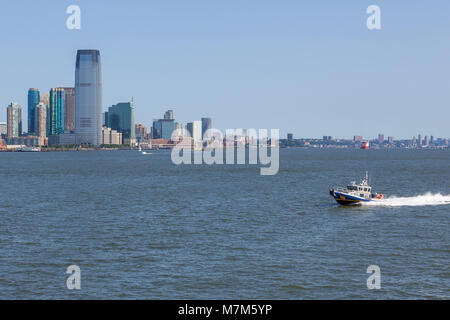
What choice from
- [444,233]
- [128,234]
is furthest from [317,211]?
[128,234]

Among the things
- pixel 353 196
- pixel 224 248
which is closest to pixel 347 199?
pixel 353 196

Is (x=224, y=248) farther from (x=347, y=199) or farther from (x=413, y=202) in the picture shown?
(x=413, y=202)

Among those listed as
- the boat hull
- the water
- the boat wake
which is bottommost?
the water

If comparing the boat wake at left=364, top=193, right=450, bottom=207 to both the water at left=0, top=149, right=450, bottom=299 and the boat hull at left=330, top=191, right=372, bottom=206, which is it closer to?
the water at left=0, top=149, right=450, bottom=299

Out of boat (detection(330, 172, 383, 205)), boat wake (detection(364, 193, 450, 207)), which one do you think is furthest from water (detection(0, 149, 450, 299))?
boat (detection(330, 172, 383, 205))

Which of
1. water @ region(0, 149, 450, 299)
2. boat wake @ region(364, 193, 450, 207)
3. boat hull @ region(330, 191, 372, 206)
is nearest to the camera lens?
water @ region(0, 149, 450, 299)

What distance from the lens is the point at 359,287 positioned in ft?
118

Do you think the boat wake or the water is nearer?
the water

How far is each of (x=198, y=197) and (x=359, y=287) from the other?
60.5 metres

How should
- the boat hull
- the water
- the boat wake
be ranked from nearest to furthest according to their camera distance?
the water
the boat hull
the boat wake

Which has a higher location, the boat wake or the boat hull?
the boat hull

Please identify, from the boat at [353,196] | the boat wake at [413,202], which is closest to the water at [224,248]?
the boat wake at [413,202]
